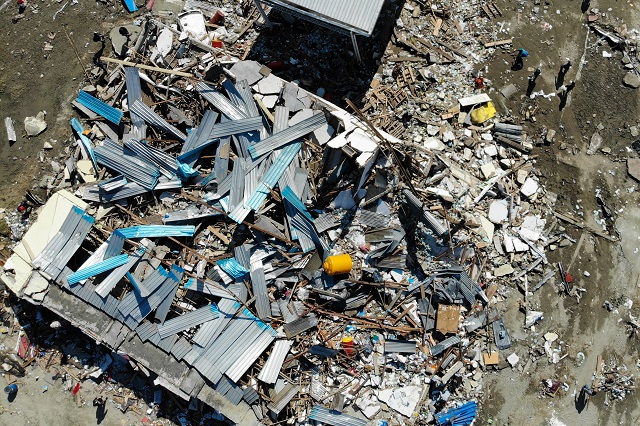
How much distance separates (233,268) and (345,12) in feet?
22.7

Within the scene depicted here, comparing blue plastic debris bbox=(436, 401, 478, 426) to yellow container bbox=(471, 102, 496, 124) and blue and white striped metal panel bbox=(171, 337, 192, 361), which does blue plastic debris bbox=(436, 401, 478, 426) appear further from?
yellow container bbox=(471, 102, 496, 124)

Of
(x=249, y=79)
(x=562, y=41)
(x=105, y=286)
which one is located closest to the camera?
(x=105, y=286)

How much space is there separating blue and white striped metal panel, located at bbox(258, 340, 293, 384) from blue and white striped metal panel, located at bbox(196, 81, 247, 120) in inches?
237

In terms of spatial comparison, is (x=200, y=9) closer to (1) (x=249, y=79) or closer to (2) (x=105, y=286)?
(1) (x=249, y=79)

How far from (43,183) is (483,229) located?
40.2ft

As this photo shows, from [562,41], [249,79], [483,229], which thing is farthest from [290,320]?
[562,41]

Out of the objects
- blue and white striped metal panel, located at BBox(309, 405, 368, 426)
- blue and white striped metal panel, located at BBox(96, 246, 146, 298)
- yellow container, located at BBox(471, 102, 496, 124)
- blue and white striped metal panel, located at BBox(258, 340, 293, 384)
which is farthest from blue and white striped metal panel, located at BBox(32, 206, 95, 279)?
yellow container, located at BBox(471, 102, 496, 124)

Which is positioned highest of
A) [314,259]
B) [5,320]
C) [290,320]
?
[314,259]

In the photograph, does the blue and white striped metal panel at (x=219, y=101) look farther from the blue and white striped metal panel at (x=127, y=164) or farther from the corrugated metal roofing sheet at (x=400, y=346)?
the corrugated metal roofing sheet at (x=400, y=346)

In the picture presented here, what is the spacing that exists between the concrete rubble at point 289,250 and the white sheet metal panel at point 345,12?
6.59 ft

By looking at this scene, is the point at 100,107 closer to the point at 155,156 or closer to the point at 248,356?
the point at 155,156

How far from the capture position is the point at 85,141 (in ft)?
45.6

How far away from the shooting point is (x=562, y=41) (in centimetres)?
1470

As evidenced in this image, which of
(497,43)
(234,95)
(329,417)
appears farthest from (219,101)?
(329,417)
